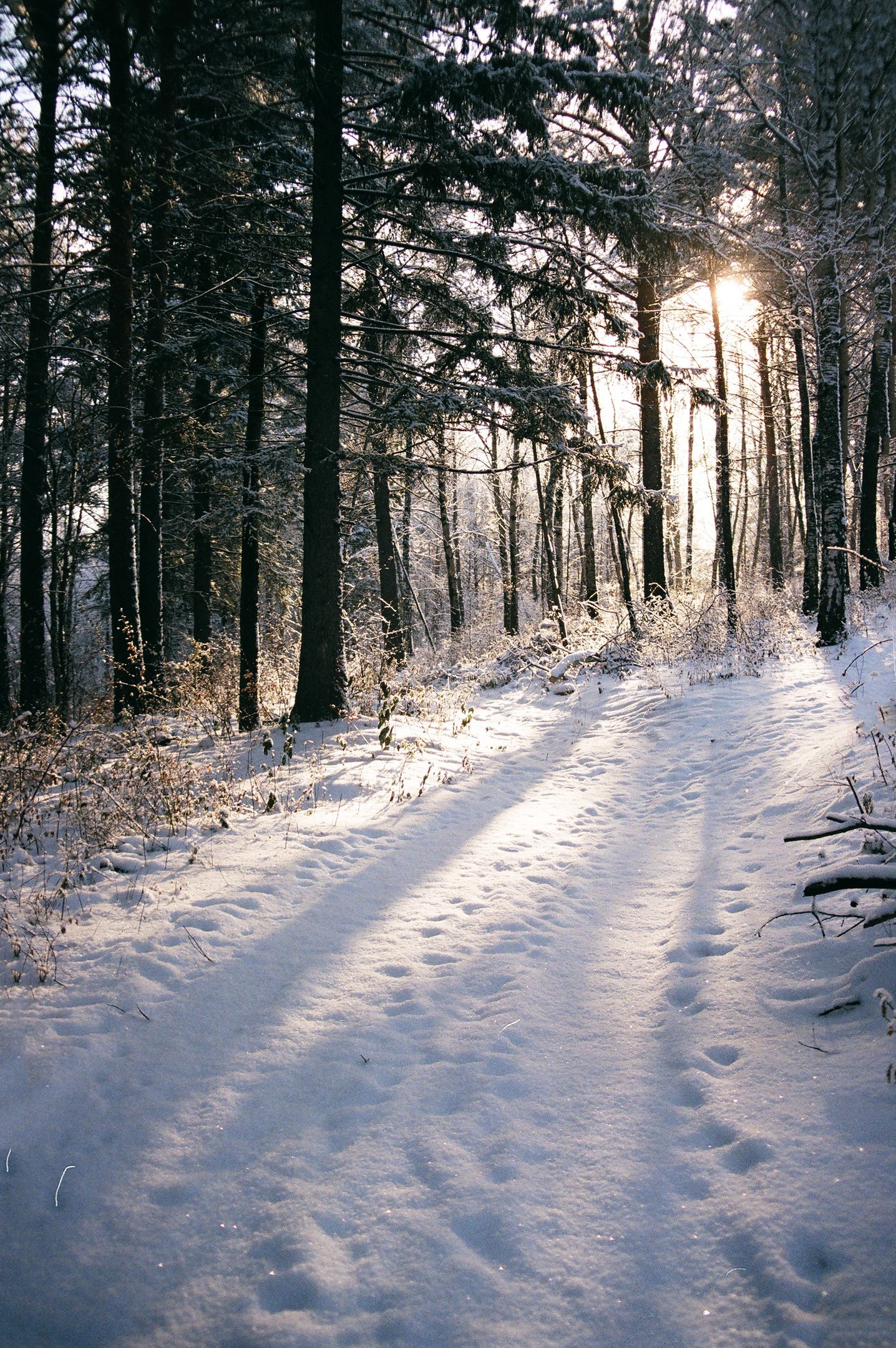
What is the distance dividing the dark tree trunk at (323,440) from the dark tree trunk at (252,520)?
1.00m

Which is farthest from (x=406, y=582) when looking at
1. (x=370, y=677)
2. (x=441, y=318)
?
(x=441, y=318)

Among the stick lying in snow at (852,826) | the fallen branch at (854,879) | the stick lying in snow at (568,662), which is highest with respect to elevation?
the stick lying in snow at (568,662)

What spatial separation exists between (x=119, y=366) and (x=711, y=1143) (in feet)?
34.8

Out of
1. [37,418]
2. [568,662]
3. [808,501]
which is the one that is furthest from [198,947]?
[808,501]

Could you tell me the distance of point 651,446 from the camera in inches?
497

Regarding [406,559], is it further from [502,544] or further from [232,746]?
[232,746]

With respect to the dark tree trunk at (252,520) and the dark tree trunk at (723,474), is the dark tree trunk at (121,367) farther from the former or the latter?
the dark tree trunk at (723,474)

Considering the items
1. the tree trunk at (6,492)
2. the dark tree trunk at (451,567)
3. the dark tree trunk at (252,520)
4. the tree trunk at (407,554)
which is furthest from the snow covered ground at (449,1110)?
the dark tree trunk at (451,567)

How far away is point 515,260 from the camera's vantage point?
8492 mm

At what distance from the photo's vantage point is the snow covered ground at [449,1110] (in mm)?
1786

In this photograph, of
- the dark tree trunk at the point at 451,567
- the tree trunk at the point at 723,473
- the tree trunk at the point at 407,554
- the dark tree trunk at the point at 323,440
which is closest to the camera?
the dark tree trunk at the point at 323,440

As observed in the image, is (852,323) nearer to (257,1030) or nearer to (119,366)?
(119,366)

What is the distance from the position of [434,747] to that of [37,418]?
9.43 metres

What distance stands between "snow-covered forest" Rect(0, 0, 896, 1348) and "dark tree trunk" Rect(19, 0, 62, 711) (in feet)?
0.27
